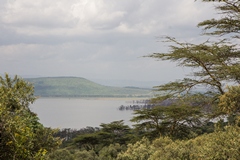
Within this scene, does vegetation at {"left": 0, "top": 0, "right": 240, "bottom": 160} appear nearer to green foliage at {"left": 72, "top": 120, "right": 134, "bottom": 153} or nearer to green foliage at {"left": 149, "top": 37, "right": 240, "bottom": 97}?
green foliage at {"left": 149, "top": 37, "right": 240, "bottom": 97}

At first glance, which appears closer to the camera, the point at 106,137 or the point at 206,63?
the point at 206,63

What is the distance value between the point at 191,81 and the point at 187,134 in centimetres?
1069

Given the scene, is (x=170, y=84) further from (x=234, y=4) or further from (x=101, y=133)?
(x=101, y=133)

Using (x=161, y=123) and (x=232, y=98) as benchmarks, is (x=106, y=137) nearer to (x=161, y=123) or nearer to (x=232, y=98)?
(x=161, y=123)

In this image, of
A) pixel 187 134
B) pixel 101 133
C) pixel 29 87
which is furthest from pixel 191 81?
pixel 101 133

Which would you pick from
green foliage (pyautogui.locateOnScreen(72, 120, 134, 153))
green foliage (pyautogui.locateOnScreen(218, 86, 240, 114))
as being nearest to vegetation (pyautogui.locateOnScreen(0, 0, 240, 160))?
green foliage (pyautogui.locateOnScreen(218, 86, 240, 114))

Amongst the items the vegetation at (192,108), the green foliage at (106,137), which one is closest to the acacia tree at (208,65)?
the vegetation at (192,108)

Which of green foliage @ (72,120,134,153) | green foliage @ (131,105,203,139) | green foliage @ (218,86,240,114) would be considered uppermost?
green foliage @ (218,86,240,114)

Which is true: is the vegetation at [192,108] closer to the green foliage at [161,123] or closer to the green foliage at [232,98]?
the green foliage at [232,98]

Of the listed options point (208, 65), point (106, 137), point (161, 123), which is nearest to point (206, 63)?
point (208, 65)

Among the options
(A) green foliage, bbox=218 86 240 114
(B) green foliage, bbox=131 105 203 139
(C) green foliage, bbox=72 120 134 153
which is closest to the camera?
(A) green foliage, bbox=218 86 240 114

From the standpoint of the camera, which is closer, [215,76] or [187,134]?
[215,76]

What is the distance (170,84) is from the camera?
559 inches

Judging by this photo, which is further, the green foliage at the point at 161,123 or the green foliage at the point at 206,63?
the green foliage at the point at 161,123
